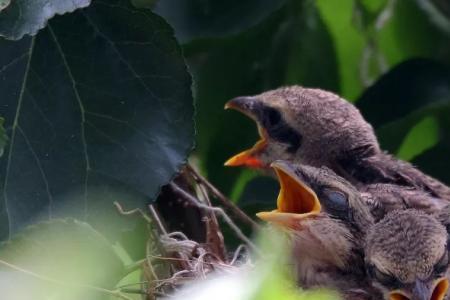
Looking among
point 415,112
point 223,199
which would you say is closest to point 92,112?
point 223,199

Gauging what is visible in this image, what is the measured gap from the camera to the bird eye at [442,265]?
5.23 feet

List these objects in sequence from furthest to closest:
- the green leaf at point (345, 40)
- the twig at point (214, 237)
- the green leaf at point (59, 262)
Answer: the green leaf at point (345, 40)
the twig at point (214, 237)
the green leaf at point (59, 262)

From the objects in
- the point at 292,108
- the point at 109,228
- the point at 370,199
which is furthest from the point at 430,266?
the point at 292,108

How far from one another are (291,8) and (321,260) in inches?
30.5

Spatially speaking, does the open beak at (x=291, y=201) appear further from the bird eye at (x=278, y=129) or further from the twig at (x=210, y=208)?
the bird eye at (x=278, y=129)

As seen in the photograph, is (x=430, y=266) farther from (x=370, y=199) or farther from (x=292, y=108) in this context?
(x=292, y=108)

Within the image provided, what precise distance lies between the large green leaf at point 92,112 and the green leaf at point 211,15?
1.23 feet

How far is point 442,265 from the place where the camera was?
5.29ft

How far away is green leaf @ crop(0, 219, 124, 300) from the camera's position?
4.42 ft

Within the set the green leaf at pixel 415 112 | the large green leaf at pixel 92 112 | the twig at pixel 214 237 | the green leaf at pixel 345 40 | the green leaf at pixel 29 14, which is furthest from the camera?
the green leaf at pixel 345 40

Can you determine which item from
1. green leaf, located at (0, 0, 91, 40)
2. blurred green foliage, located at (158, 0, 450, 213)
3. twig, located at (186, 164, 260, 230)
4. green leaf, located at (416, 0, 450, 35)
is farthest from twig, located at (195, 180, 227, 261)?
green leaf, located at (416, 0, 450, 35)

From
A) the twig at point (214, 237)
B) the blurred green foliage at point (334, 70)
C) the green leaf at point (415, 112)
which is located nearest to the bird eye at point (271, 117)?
the blurred green foliage at point (334, 70)

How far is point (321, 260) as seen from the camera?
174cm

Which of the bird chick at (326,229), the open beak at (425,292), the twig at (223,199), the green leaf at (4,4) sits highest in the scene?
the green leaf at (4,4)
